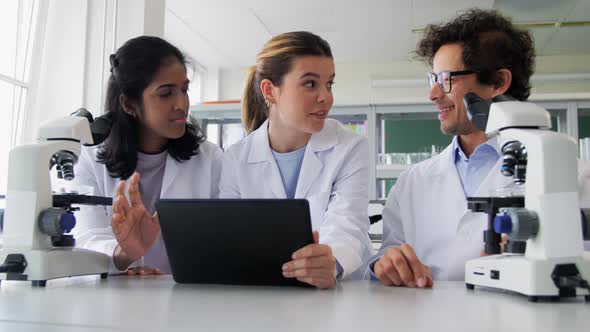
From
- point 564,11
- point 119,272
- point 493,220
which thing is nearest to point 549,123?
point 493,220

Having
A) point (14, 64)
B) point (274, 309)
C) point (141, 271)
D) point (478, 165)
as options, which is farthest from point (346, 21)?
point (274, 309)

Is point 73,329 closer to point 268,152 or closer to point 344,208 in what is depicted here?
point 344,208

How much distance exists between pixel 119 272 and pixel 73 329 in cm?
80

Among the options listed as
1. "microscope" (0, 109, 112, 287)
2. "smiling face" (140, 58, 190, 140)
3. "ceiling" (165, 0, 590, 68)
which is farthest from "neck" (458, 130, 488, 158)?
"ceiling" (165, 0, 590, 68)

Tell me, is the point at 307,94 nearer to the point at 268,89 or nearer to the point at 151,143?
the point at 268,89

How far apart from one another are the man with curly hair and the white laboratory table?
1.82 ft

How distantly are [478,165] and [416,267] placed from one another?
713mm

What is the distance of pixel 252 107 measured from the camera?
212 cm

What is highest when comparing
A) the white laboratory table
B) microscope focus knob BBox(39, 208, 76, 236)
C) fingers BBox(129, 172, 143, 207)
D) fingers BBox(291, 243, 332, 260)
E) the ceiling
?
the ceiling

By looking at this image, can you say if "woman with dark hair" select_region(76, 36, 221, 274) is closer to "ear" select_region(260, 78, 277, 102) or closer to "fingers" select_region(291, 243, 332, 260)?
"ear" select_region(260, 78, 277, 102)

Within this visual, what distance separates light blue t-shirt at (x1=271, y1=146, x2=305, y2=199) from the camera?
1800 millimetres

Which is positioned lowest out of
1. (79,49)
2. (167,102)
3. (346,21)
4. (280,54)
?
(167,102)

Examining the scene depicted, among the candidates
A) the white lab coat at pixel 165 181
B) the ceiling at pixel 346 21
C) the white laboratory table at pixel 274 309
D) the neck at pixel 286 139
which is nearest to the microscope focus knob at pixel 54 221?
the white laboratory table at pixel 274 309

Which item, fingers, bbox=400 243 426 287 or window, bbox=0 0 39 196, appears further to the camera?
window, bbox=0 0 39 196
